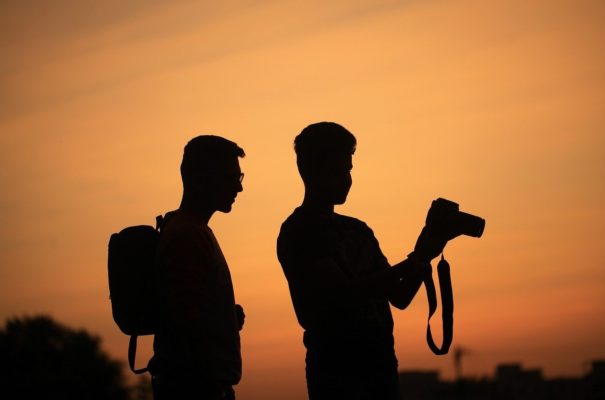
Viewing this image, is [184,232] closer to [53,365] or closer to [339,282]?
[339,282]

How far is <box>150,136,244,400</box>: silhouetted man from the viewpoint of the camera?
4566mm

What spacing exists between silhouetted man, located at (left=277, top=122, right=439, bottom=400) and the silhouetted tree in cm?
5500

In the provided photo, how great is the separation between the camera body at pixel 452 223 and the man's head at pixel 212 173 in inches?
39.5

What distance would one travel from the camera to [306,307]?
4.98 meters

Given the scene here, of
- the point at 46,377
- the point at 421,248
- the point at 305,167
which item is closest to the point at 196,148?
the point at 305,167

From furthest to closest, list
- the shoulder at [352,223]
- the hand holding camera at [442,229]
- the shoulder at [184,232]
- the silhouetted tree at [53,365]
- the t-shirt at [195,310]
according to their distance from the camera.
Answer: the silhouetted tree at [53,365] < the shoulder at [352,223] < the hand holding camera at [442,229] < the shoulder at [184,232] < the t-shirt at [195,310]

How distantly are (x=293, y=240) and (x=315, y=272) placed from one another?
0.26 m

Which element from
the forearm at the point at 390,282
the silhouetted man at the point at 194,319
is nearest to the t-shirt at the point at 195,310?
the silhouetted man at the point at 194,319

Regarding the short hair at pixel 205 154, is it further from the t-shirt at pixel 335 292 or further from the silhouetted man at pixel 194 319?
the t-shirt at pixel 335 292

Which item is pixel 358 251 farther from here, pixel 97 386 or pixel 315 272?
pixel 97 386

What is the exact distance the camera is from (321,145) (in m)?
5.22

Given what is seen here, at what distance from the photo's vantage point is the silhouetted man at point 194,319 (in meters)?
4.57

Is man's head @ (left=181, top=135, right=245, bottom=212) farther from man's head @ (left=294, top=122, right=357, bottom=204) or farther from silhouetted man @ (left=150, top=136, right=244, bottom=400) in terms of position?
man's head @ (left=294, top=122, right=357, bottom=204)

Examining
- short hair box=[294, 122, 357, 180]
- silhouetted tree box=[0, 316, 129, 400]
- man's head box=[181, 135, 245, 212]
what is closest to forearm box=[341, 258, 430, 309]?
short hair box=[294, 122, 357, 180]
